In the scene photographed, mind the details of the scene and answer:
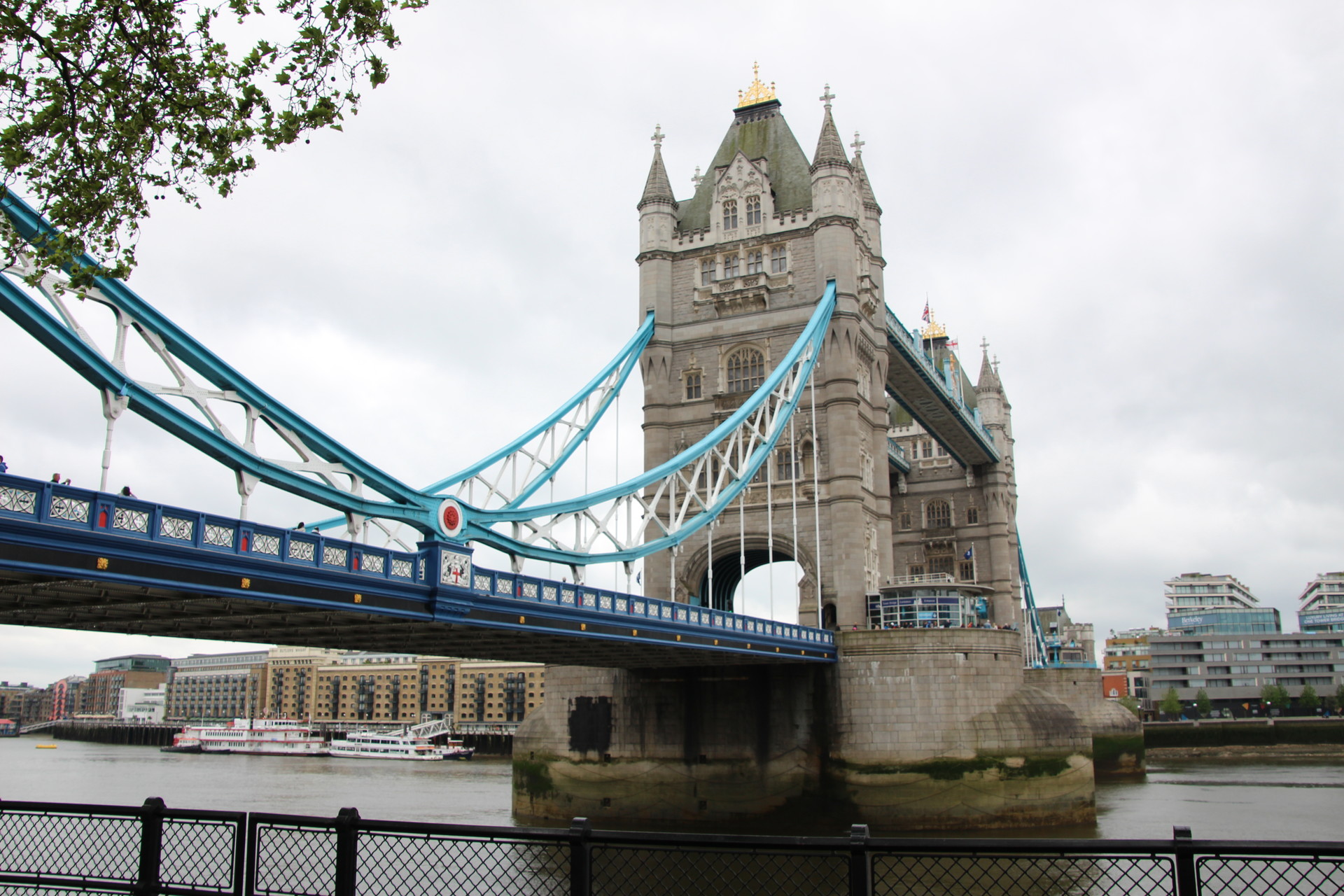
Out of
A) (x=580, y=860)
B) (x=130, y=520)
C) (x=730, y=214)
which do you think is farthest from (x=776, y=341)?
(x=580, y=860)

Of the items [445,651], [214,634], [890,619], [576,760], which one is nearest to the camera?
[214,634]

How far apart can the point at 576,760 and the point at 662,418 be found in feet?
42.7

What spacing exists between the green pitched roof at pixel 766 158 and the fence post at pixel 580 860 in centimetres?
3838

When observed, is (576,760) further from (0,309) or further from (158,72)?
(158,72)

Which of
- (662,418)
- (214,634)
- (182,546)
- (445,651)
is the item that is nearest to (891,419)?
(662,418)

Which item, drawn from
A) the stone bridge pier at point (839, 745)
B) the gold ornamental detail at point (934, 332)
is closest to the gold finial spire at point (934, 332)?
the gold ornamental detail at point (934, 332)

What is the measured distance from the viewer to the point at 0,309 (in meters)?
14.9

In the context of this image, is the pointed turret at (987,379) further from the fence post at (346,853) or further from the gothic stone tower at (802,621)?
the fence post at (346,853)

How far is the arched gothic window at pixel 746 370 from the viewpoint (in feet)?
137

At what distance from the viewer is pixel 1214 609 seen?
124 metres

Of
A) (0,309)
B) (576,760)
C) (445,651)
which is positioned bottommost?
(576,760)

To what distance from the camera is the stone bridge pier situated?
32406 mm

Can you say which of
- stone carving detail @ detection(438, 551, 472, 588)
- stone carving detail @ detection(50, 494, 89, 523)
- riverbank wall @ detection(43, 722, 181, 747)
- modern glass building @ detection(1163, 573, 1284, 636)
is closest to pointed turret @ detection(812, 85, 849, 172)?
stone carving detail @ detection(438, 551, 472, 588)

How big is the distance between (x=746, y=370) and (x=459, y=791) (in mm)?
21769
